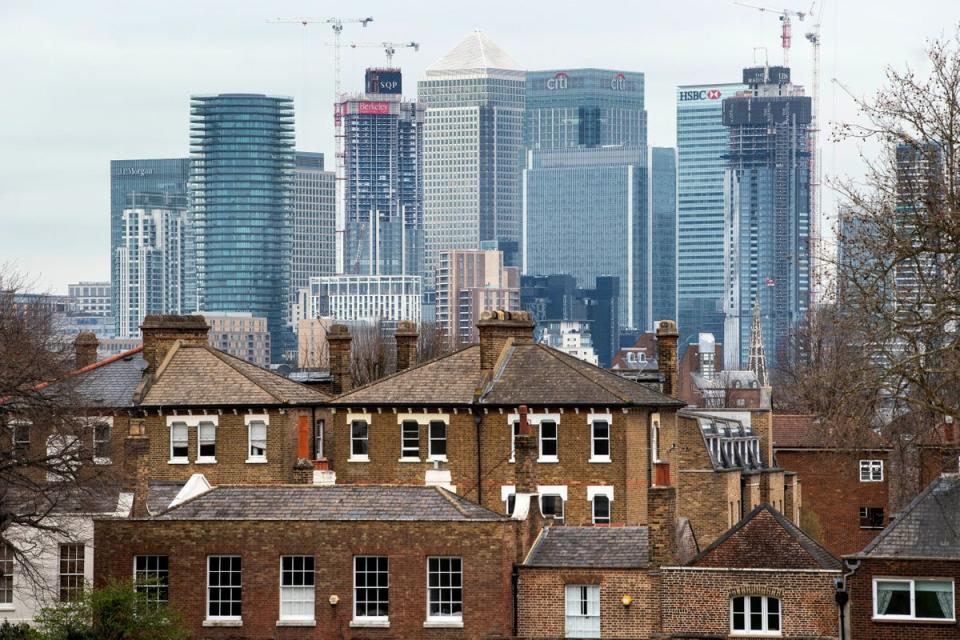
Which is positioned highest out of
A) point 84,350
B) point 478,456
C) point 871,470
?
point 84,350

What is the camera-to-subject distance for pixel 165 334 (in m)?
90.8

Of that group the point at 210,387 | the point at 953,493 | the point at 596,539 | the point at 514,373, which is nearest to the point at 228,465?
the point at 210,387

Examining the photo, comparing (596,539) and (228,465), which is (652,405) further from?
(596,539)

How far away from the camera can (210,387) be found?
8738 centimetres

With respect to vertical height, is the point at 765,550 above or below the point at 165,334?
below

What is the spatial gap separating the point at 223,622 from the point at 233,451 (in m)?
20.7

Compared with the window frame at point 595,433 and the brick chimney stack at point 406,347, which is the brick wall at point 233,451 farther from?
the brick chimney stack at point 406,347

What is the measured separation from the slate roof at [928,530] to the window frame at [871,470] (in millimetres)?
50239

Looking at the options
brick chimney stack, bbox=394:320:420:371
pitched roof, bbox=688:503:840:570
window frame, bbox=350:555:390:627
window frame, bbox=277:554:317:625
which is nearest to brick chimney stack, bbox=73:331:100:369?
brick chimney stack, bbox=394:320:420:371

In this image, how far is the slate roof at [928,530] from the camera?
62.5m

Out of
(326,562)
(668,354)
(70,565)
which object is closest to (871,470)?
(668,354)

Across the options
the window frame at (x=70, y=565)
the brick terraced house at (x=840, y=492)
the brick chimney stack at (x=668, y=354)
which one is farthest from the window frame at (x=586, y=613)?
the brick terraced house at (x=840, y=492)

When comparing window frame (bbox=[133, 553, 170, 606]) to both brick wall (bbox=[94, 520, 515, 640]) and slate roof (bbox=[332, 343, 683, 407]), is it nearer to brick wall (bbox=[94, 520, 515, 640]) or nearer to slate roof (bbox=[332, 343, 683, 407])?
brick wall (bbox=[94, 520, 515, 640])

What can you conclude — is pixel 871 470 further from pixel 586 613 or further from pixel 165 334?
pixel 586 613
